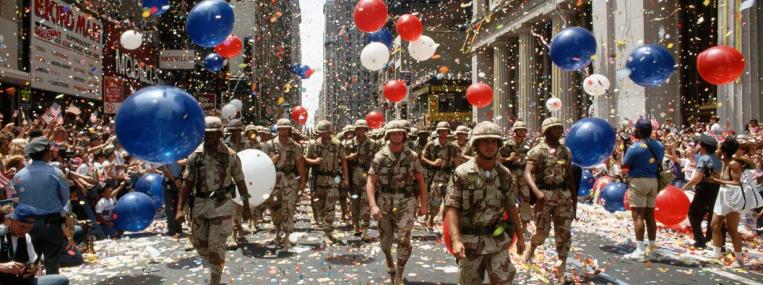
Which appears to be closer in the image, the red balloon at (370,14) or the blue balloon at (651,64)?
the blue balloon at (651,64)

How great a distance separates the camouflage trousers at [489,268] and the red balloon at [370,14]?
892cm

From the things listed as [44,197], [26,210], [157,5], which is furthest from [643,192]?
[157,5]

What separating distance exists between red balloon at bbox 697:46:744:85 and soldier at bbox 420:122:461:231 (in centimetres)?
441

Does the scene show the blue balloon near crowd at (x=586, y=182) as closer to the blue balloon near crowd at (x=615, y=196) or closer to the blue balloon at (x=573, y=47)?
the blue balloon near crowd at (x=615, y=196)

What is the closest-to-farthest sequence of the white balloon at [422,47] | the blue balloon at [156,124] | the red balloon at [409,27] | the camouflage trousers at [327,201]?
the blue balloon at [156,124] < the camouflage trousers at [327,201] < the red balloon at [409,27] < the white balloon at [422,47]

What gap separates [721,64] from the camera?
9.31 meters

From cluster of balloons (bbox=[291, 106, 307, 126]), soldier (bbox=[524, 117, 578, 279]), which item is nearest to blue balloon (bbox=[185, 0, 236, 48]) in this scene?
soldier (bbox=[524, 117, 578, 279])

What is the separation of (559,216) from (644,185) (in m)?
2.10

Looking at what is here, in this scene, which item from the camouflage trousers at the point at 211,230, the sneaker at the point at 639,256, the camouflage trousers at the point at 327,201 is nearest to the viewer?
the camouflage trousers at the point at 211,230

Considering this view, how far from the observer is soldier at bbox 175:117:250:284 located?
21.2 ft

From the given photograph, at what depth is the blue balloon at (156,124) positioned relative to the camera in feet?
17.4

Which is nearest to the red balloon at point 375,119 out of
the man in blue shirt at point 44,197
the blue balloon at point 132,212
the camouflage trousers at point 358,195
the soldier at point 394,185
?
the camouflage trousers at point 358,195

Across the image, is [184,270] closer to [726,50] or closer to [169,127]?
[169,127]

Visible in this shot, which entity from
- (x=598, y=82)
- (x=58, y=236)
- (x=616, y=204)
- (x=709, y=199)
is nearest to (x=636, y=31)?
(x=598, y=82)
